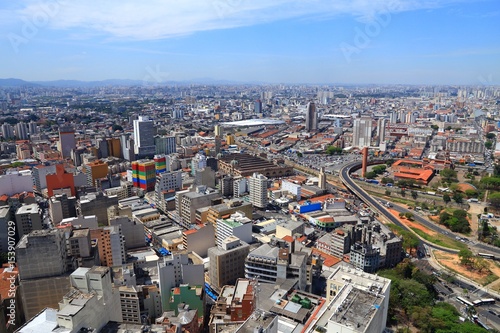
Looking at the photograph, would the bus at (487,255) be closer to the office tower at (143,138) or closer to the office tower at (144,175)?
the office tower at (144,175)

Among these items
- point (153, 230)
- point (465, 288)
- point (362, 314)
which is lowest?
point (465, 288)

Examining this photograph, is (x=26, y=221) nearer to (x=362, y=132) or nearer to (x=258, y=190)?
(x=258, y=190)

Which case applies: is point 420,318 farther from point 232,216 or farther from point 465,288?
point 232,216

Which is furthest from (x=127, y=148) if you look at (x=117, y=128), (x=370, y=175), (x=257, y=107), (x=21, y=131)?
(x=257, y=107)

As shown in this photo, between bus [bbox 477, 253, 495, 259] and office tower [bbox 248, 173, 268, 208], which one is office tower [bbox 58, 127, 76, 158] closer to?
office tower [bbox 248, 173, 268, 208]

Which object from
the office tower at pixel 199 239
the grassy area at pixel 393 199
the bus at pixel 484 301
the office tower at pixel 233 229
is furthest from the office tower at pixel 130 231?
the grassy area at pixel 393 199

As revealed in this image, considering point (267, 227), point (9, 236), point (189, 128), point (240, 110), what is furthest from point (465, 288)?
point (240, 110)
